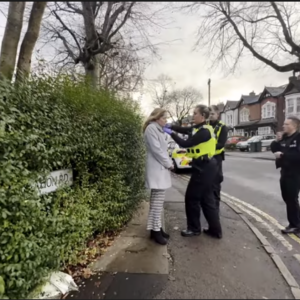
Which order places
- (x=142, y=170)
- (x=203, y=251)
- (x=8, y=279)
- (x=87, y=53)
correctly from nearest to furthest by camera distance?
(x=8, y=279) → (x=203, y=251) → (x=142, y=170) → (x=87, y=53)

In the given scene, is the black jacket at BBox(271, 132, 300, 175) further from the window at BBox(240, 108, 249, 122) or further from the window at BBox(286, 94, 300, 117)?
the window at BBox(240, 108, 249, 122)

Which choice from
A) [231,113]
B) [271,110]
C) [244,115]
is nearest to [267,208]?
[271,110]

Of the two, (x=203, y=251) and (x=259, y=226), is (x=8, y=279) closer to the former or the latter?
(x=203, y=251)

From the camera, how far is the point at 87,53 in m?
7.15

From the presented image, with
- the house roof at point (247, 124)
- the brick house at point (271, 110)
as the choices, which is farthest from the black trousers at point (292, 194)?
the house roof at point (247, 124)

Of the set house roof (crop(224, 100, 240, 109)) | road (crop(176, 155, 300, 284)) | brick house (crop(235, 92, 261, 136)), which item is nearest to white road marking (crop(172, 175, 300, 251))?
road (crop(176, 155, 300, 284))

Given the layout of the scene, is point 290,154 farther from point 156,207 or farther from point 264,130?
point 264,130

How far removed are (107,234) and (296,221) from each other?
3.01 m

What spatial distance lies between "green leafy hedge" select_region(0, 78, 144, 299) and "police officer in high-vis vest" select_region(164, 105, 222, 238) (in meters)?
0.92

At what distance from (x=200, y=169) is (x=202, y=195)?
1.38 ft

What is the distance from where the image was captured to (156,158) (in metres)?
3.57

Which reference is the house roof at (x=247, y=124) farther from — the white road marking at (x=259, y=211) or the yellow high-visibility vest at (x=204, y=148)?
the yellow high-visibility vest at (x=204, y=148)

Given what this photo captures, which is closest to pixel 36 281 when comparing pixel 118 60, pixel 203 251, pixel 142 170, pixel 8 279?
pixel 8 279

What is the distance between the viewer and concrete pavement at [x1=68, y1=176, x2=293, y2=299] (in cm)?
256
